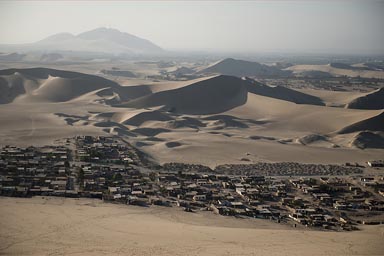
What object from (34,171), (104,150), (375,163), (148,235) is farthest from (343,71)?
(148,235)

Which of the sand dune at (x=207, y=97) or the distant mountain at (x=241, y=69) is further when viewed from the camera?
the distant mountain at (x=241, y=69)

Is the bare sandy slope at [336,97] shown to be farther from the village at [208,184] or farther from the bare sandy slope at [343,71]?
the bare sandy slope at [343,71]

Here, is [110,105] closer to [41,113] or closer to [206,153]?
[41,113]

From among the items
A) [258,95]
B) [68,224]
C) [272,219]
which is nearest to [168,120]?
[258,95]

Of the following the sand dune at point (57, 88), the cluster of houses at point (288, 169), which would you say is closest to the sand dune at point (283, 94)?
the sand dune at point (57, 88)

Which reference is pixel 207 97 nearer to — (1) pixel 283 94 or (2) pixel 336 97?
(1) pixel 283 94
